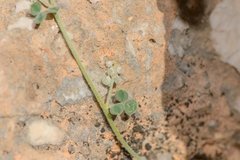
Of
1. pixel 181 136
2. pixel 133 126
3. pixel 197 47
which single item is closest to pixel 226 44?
pixel 197 47

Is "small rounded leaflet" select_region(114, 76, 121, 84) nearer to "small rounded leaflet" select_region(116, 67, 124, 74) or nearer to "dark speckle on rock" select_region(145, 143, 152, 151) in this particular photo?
"small rounded leaflet" select_region(116, 67, 124, 74)

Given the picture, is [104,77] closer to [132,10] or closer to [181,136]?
[132,10]

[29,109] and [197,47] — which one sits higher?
[197,47]

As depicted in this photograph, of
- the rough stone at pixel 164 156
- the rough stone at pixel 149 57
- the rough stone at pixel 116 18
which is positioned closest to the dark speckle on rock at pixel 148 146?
the rough stone at pixel 164 156

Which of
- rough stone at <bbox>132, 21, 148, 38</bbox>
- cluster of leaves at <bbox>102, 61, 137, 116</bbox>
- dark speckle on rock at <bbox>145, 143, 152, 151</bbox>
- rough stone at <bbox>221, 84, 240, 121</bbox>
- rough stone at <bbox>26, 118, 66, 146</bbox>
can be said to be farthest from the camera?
rough stone at <bbox>221, 84, 240, 121</bbox>

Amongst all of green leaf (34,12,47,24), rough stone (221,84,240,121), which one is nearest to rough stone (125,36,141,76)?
green leaf (34,12,47,24)
